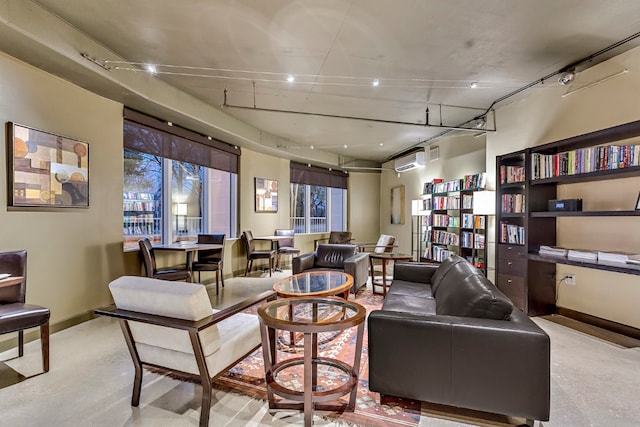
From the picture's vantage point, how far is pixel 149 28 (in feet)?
9.37

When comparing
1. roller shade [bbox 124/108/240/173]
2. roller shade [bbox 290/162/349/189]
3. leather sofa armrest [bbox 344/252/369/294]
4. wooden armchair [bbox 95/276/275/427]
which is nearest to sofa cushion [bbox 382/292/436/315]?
leather sofa armrest [bbox 344/252/369/294]

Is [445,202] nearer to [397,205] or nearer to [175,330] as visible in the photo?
[397,205]

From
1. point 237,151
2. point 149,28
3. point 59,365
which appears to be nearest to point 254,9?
point 149,28

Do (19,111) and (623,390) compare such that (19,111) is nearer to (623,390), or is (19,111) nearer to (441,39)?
(441,39)

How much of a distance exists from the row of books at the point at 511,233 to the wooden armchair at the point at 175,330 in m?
3.66

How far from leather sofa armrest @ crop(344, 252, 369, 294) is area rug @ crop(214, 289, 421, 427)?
141cm

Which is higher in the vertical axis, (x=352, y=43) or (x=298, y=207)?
(x=352, y=43)

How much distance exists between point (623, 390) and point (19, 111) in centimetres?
542

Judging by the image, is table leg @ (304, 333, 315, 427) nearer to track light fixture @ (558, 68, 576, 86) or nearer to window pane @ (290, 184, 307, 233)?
track light fixture @ (558, 68, 576, 86)

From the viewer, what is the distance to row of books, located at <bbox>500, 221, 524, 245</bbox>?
395 cm

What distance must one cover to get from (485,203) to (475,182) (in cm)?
82

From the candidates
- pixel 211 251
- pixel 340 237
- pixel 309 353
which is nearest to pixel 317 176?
pixel 340 237

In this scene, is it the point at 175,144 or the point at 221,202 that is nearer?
the point at 175,144

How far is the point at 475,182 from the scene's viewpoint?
5.16m
